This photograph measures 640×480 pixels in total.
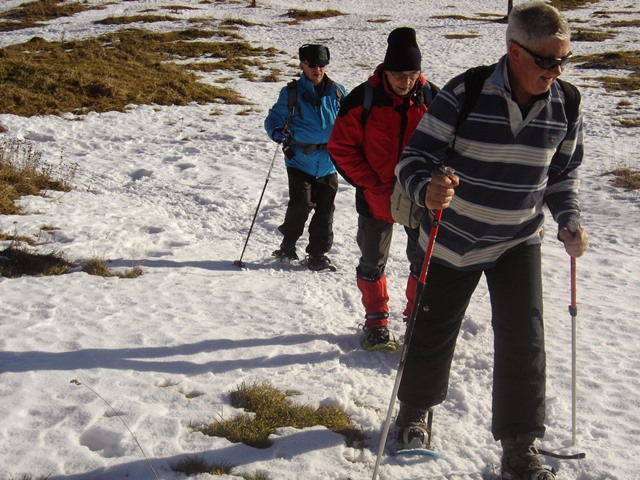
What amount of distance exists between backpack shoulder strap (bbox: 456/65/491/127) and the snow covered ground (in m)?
1.88

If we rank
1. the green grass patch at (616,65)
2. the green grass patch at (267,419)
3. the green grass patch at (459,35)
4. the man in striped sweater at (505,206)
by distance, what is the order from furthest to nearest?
the green grass patch at (459,35)
the green grass patch at (616,65)
the green grass patch at (267,419)
the man in striped sweater at (505,206)

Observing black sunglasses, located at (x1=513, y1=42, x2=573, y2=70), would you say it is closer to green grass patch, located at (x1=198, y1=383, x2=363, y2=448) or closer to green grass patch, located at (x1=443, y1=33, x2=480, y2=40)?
green grass patch, located at (x1=198, y1=383, x2=363, y2=448)

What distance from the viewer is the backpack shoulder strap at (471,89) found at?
291 cm

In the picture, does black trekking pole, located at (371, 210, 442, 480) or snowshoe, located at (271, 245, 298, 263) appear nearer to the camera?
black trekking pole, located at (371, 210, 442, 480)

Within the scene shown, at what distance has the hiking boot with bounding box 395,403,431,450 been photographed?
3.45 m

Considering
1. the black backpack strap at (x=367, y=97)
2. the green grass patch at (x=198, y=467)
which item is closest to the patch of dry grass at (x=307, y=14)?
the black backpack strap at (x=367, y=97)

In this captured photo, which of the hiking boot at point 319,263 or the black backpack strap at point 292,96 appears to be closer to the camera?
the black backpack strap at point 292,96

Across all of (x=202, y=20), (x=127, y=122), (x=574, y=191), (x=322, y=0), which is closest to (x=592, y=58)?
(x=127, y=122)

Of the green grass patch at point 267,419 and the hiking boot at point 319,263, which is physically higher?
the green grass patch at point 267,419

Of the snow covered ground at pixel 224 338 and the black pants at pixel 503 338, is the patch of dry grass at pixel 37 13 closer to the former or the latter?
the snow covered ground at pixel 224 338

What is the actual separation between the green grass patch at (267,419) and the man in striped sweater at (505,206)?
1.52 ft

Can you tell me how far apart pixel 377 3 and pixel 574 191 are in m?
47.4

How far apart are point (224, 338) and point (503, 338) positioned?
2.37 meters

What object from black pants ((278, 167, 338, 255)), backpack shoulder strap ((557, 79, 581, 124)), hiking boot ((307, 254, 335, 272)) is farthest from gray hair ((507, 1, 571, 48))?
hiking boot ((307, 254, 335, 272))
